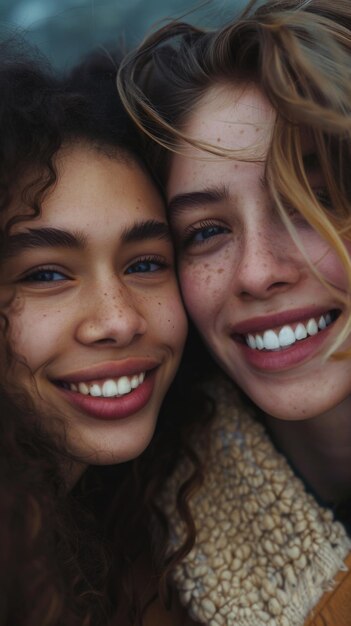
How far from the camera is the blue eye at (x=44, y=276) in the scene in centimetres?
173

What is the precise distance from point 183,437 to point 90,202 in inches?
28.3

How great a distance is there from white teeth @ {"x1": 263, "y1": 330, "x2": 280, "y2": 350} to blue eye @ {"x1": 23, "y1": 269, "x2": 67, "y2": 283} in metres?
0.48

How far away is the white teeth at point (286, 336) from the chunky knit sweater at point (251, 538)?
36cm

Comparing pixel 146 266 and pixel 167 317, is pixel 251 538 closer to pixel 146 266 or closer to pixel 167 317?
pixel 167 317

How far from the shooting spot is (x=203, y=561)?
6.20 ft

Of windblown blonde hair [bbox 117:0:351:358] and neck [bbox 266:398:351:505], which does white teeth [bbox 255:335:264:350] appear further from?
neck [bbox 266:398:351:505]

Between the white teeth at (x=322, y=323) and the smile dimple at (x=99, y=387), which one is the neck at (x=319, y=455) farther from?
the smile dimple at (x=99, y=387)

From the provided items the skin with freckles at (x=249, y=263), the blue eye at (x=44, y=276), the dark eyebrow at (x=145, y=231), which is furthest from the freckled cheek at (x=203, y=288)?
the blue eye at (x=44, y=276)

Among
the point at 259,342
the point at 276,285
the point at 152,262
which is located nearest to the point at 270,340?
the point at 259,342

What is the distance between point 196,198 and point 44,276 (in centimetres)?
40

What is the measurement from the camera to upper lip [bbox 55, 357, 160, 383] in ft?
5.69

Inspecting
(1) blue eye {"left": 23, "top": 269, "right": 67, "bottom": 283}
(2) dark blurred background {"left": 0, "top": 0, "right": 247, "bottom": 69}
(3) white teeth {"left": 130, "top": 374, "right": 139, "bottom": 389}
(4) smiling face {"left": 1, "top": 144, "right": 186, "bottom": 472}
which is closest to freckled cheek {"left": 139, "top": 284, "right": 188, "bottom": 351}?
(4) smiling face {"left": 1, "top": 144, "right": 186, "bottom": 472}

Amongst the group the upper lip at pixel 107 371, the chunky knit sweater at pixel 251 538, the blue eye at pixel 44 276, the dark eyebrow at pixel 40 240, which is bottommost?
the chunky knit sweater at pixel 251 538

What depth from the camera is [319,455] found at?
80.4 inches
